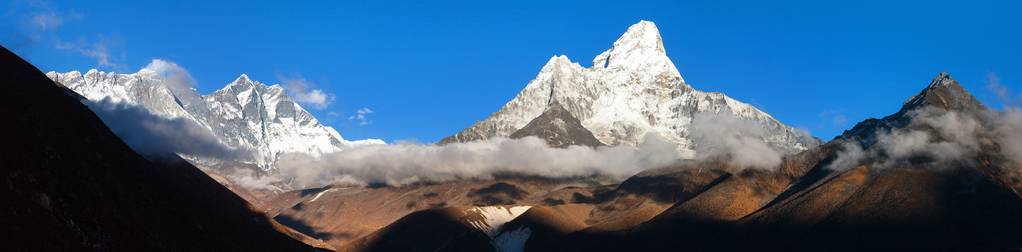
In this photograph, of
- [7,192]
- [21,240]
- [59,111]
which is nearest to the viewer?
[21,240]

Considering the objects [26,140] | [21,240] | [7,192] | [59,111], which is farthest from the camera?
[59,111]

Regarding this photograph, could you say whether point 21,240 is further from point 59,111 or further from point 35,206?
point 59,111

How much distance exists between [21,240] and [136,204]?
5180cm

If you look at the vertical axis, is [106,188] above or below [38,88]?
below

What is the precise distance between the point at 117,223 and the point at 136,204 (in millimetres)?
17027

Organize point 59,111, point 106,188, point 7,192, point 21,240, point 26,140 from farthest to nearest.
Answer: point 59,111 < point 106,188 < point 26,140 < point 7,192 < point 21,240

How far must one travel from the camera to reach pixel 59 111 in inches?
7495

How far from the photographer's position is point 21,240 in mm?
133250

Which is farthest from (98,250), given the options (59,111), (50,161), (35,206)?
(59,111)

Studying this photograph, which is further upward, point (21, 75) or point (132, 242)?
point (21, 75)

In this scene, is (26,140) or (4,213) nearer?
(4,213)

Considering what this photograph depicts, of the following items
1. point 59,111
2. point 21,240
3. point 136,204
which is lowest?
point 21,240

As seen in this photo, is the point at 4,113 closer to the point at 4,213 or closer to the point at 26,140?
the point at 26,140

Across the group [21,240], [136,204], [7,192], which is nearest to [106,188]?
[136,204]
